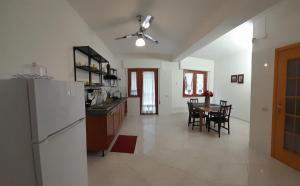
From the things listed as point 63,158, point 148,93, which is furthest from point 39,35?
point 148,93

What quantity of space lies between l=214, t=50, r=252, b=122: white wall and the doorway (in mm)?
3419

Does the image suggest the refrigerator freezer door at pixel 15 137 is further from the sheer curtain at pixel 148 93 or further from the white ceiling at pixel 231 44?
the sheer curtain at pixel 148 93

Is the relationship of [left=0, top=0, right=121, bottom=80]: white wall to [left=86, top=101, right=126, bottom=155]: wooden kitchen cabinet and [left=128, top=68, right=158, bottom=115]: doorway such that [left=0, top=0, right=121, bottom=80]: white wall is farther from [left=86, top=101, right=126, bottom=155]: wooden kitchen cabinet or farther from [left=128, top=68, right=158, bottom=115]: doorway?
[left=128, top=68, right=158, bottom=115]: doorway

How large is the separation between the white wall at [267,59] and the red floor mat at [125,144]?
9.03ft

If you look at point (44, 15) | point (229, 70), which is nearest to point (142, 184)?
point (44, 15)

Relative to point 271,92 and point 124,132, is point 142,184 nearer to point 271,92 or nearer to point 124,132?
point 124,132

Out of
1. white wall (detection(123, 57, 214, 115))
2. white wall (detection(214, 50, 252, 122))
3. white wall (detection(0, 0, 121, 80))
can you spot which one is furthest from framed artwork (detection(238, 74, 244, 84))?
white wall (detection(0, 0, 121, 80))

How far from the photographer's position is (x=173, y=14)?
2.94 m

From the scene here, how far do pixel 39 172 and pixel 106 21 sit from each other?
3113 mm

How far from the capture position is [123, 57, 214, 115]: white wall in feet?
21.9

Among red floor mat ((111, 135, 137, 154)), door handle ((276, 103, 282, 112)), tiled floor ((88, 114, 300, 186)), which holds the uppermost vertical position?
door handle ((276, 103, 282, 112))

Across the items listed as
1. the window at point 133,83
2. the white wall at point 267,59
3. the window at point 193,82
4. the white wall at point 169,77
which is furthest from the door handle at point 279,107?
the window at point 133,83

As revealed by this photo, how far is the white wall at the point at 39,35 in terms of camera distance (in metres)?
1.39

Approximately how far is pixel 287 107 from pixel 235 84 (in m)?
4.13
